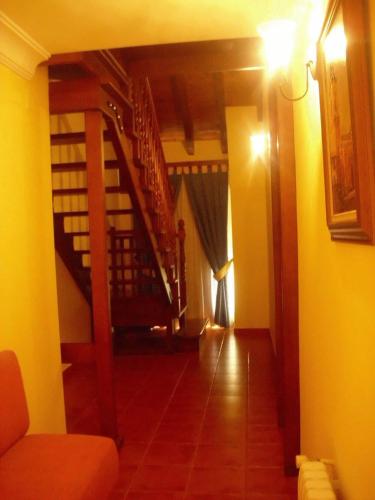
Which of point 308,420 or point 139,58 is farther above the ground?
point 139,58

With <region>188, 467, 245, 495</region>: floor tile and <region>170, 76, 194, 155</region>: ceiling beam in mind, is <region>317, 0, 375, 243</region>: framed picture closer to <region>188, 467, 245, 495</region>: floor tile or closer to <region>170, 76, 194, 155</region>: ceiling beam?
<region>188, 467, 245, 495</region>: floor tile

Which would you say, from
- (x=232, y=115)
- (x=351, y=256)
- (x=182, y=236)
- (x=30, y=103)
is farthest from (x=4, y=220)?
(x=232, y=115)

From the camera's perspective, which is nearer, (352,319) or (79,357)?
(352,319)

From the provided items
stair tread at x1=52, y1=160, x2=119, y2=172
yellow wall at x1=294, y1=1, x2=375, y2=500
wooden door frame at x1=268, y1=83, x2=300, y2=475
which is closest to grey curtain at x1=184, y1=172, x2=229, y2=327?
stair tread at x1=52, y1=160, x2=119, y2=172

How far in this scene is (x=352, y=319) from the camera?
4.76ft

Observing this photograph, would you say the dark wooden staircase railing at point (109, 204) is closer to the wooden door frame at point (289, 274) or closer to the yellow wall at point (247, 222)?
the yellow wall at point (247, 222)

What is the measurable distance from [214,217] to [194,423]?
402cm

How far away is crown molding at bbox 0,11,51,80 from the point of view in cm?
225

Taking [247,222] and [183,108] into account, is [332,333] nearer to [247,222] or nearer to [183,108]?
[247,222]

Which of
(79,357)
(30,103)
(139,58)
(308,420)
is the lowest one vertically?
(308,420)

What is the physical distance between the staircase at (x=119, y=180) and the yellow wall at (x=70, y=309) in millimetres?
105

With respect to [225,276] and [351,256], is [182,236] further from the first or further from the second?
[351,256]

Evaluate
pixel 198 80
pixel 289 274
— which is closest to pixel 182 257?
pixel 198 80

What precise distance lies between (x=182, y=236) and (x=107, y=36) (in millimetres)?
4002
